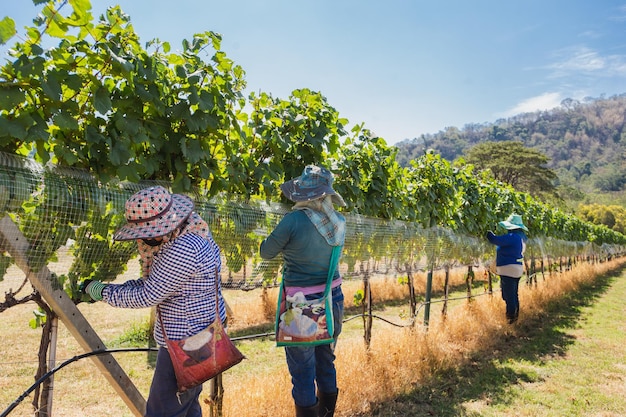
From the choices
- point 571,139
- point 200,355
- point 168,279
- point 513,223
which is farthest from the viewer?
point 571,139

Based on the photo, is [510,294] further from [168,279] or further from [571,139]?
[571,139]

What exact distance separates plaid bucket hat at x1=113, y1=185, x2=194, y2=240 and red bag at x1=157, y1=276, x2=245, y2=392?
0.37m

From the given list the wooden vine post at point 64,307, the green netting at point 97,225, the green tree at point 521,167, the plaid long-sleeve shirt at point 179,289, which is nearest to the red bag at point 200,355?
the plaid long-sleeve shirt at point 179,289

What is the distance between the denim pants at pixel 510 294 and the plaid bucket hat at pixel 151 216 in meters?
6.25

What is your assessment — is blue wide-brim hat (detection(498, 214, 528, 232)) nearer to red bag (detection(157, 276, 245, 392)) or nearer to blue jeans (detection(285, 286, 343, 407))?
blue jeans (detection(285, 286, 343, 407))

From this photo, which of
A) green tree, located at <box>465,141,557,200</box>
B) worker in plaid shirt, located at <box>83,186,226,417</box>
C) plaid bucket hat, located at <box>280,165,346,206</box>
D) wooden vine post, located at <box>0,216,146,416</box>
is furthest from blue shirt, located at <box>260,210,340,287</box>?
green tree, located at <box>465,141,557,200</box>

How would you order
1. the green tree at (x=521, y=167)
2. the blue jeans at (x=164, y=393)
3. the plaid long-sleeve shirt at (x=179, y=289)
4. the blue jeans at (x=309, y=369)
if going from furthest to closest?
1. the green tree at (x=521, y=167)
2. the blue jeans at (x=309, y=369)
3. the blue jeans at (x=164, y=393)
4. the plaid long-sleeve shirt at (x=179, y=289)

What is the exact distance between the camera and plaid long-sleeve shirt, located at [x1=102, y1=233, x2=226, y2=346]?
2090mm

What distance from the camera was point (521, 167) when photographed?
4119cm

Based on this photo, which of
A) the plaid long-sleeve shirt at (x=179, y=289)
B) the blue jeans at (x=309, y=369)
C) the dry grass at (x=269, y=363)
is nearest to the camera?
the plaid long-sleeve shirt at (x=179, y=289)

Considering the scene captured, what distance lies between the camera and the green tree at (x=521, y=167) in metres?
41.4

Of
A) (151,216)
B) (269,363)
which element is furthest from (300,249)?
→ (269,363)

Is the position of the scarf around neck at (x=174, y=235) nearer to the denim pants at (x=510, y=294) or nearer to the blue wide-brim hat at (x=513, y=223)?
the blue wide-brim hat at (x=513, y=223)

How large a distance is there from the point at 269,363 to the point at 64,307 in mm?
4392
